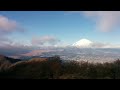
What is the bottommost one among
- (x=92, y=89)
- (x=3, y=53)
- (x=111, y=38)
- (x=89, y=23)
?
(x=92, y=89)

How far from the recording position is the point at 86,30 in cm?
645

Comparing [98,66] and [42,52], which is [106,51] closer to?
[98,66]

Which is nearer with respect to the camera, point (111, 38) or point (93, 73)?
point (93, 73)

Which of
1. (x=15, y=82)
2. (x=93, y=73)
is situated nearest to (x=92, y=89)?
(x=93, y=73)

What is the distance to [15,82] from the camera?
444cm

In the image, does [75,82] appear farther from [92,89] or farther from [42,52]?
[42,52]

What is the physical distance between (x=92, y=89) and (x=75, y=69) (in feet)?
4.64

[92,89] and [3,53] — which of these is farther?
[3,53]

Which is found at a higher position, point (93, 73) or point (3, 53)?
point (3, 53)
